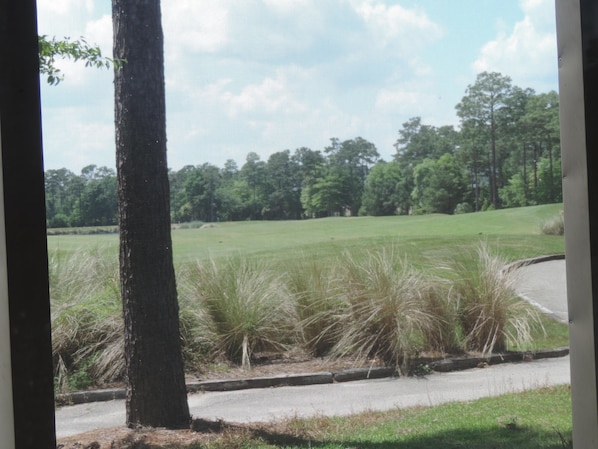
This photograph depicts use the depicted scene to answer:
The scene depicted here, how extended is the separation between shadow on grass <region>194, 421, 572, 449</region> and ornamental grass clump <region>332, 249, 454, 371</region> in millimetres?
911

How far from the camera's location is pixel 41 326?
113 centimetres

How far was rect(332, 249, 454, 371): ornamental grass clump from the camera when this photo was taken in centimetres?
490

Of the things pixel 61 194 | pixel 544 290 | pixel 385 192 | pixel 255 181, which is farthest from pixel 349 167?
pixel 61 194

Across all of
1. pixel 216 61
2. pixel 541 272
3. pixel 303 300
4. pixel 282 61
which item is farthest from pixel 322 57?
pixel 541 272

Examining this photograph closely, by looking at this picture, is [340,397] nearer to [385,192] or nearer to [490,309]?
[490,309]

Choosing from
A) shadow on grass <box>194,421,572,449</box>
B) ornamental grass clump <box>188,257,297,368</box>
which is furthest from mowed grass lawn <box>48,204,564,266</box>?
shadow on grass <box>194,421,572,449</box>

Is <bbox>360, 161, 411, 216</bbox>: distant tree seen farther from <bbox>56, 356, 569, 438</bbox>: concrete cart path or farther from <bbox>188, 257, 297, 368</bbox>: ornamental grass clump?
<bbox>56, 356, 569, 438</bbox>: concrete cart path

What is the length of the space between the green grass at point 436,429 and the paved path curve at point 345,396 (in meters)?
0.13

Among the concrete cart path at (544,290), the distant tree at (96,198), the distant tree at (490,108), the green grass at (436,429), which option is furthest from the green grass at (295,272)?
the green grass at (436,429)

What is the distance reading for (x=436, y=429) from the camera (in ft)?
12.9

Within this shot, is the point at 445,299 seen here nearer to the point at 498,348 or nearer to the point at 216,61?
the point at 498,348

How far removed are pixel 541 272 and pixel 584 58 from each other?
4.97 meters

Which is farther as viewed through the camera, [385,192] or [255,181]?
[385,192]

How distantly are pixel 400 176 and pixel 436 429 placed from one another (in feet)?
9.69
